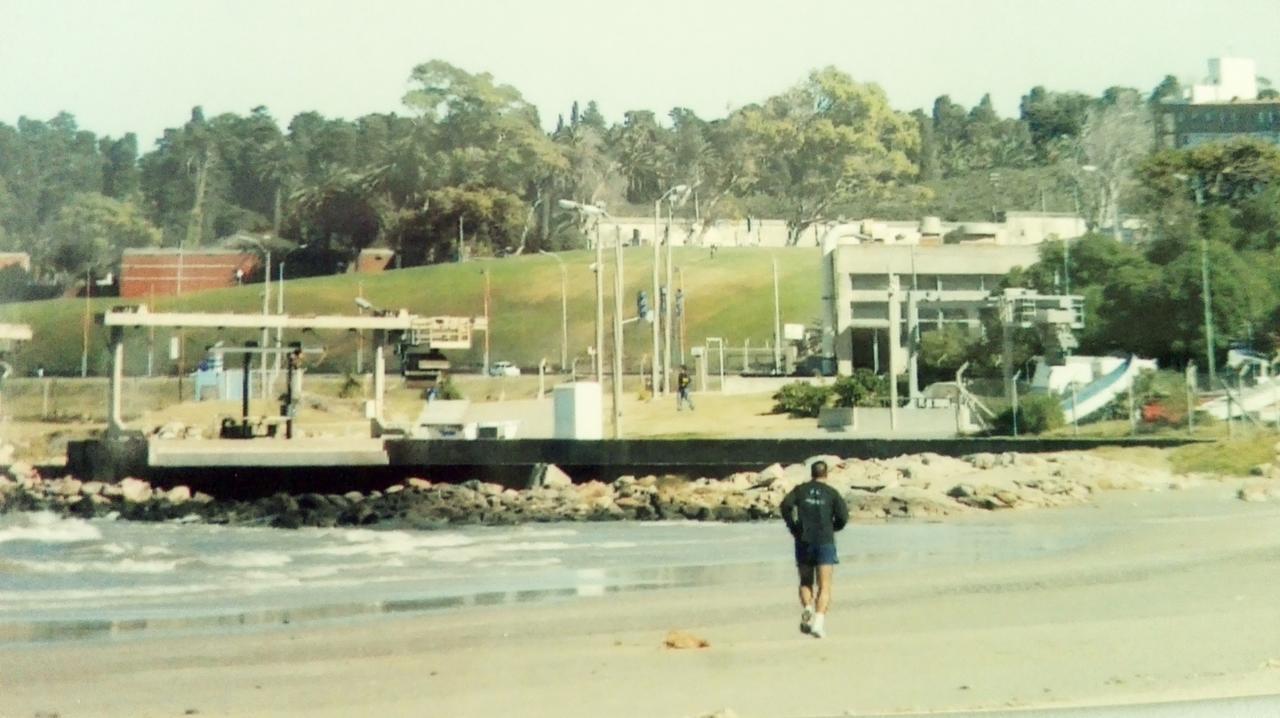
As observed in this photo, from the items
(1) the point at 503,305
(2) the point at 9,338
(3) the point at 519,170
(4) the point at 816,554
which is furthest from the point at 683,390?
(2) the point at 9,338

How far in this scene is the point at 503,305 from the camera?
8.06m

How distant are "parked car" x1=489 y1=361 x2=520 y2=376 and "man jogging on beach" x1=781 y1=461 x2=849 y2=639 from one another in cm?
251

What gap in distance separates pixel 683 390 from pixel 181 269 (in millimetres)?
2690

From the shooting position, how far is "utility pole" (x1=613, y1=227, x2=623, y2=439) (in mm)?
8180

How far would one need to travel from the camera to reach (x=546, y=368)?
839 cm

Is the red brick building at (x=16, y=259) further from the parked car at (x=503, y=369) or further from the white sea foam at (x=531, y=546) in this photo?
the white sea foam at (x=531, y=546)

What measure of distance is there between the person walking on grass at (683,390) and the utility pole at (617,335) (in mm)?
320

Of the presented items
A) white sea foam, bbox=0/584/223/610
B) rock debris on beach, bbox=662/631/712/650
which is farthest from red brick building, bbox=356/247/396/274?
rock debris on beach, bbox=662/631/712/650

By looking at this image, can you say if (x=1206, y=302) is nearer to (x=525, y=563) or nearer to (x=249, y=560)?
(x=525, y=563)

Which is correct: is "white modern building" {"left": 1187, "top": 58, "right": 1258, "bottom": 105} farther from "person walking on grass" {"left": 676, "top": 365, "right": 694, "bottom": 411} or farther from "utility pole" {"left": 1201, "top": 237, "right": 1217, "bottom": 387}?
"person walking on grass" {"left": 676, "top": 365, "right": 694, "bottom": 411}

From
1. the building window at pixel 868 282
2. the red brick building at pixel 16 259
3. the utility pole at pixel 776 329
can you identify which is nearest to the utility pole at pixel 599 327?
the utility pole at pixel 776 329

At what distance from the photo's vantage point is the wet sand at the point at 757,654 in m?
5.43

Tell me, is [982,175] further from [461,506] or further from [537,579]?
[461,506]

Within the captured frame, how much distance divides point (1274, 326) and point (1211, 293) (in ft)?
1.12
